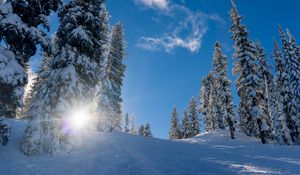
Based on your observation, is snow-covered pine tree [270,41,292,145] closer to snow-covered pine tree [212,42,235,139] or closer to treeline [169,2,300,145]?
treeline [169,2,300,145]

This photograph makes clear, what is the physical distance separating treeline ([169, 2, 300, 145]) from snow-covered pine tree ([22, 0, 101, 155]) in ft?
88.3

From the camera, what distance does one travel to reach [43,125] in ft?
56.3

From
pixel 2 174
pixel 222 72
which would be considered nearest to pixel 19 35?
pixel 2 174

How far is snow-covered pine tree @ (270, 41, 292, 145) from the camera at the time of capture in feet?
156

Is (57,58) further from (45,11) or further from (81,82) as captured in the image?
(45,11)

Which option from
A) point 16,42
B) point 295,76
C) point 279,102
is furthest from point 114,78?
point 279,102

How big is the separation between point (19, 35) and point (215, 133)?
42335 mm

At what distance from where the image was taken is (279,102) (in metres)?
52.9

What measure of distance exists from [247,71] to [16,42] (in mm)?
33970

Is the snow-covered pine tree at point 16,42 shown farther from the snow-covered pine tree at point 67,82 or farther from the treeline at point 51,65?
the snow-covered pine tree at point 67,82

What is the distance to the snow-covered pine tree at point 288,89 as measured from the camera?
47.0 metres

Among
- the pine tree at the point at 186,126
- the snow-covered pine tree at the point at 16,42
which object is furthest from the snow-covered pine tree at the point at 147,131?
the snow-covered pine tree at the point at 16,42

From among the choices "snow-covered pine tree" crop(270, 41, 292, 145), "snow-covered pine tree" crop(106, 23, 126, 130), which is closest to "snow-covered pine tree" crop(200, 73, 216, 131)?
"snow-covered pine tree" crop(270, 41, 292, 145)

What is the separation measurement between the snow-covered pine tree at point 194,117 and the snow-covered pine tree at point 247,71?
28.6 meters
